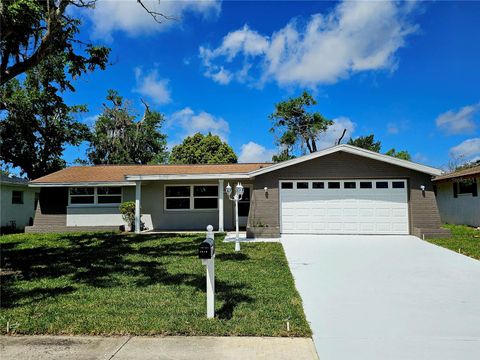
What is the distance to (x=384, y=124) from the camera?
30266 millimetres

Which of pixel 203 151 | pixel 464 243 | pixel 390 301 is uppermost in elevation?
pixel 203 151

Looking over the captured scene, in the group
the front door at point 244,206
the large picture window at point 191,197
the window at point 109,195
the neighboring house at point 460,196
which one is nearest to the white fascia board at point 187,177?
the large picture window at point 191,197

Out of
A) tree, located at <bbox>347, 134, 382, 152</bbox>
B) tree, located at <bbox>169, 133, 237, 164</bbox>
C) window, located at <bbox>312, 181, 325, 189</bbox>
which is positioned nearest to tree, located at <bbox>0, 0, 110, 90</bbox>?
window, located at <bbox>312, 181, 325, 189</bbox>

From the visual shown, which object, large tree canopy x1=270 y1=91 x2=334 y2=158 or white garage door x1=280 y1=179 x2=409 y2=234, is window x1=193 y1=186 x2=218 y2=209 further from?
large tree canopy x1=270 y1=91 x2=334 y2=158

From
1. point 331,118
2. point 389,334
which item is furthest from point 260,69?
point 389,334

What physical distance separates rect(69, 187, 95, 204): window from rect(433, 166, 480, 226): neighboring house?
18.1 metres

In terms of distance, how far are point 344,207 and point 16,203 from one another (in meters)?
17.7

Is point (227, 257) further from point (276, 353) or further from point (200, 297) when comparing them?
point (276, 353)

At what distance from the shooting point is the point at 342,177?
553 inches

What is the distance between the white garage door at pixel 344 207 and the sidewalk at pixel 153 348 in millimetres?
10428

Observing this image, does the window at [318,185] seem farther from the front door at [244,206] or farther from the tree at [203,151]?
the tree at [203,151]

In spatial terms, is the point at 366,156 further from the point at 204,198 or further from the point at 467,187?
the point at 204,198

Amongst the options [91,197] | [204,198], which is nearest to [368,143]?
[204,198]

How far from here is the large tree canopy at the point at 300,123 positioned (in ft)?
107
